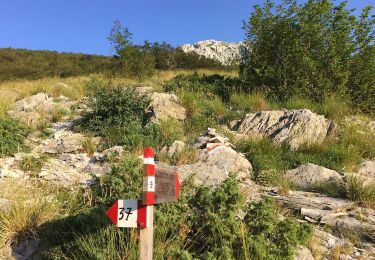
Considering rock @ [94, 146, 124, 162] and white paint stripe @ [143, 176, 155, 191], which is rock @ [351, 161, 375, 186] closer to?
rock @ [94, 146, 124, 162]

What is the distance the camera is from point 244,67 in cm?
1154

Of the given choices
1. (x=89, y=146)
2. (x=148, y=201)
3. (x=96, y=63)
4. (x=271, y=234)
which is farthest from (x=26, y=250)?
(x=96, y=63)

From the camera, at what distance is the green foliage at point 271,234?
3.73 meters

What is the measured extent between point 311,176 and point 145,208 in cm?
399

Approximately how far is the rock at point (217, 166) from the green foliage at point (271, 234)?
1.85 metres

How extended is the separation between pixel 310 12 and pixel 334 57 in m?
1.56

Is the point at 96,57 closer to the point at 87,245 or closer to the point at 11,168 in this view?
the point at 11,168

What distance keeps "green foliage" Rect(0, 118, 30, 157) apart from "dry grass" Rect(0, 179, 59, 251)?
226 centimetres

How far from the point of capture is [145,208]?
3016 mm

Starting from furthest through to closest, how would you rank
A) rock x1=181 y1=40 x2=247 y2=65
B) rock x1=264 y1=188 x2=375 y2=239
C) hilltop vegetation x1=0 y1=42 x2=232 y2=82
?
rock x1=181 y1=40 x2=247 y2=65, hilltop vegetation x1=0 y1=42 x2=232 y2=82, rock x1=264 y1=188 x2=375 y2=239

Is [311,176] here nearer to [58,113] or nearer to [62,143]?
[62,143]

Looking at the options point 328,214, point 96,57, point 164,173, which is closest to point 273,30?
point 328,214

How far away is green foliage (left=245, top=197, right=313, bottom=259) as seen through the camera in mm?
3729

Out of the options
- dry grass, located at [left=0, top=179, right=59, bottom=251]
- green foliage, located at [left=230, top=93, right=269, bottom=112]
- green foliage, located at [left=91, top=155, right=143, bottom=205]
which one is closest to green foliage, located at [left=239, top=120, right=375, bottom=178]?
green foliage, located at [left=230, top=93, right=269, bottom=112]
